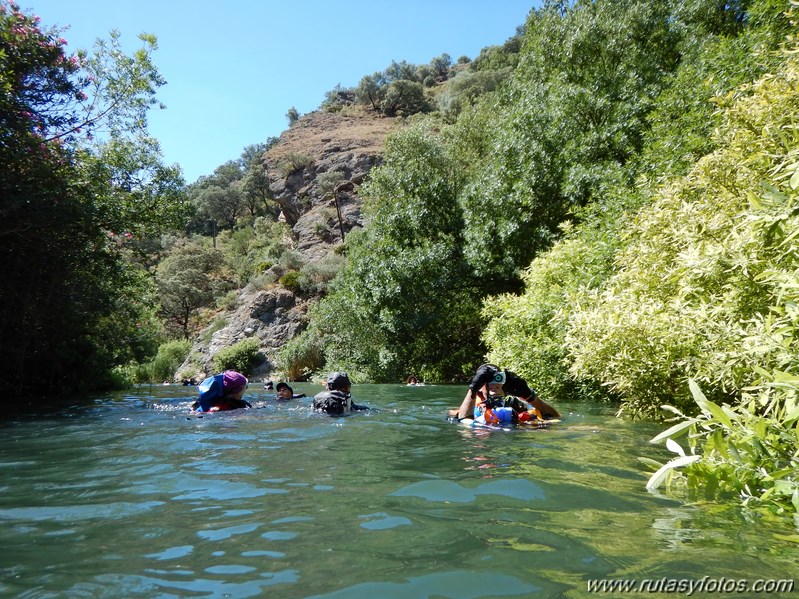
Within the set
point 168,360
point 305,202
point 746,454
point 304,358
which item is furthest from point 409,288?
point 305,202

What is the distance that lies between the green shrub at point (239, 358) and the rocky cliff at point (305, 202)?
595 millimetres

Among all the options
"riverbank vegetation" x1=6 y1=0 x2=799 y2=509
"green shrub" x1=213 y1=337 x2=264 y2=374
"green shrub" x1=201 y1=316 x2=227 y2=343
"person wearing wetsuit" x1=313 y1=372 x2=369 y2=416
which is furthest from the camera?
"green shrub" x1=201 y1=316 x2=227 y2=343

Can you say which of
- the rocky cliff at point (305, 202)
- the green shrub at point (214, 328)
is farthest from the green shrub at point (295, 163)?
the green shrub at point (214, 328)

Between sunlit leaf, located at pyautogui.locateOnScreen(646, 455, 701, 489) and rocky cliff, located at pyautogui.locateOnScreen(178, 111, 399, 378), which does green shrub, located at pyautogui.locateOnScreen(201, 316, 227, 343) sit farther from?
sunlit leaf, located at pyautogui.locateOnScreen(646, 455, 701, 489)

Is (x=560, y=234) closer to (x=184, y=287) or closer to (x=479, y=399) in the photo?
(x=479, y=399)

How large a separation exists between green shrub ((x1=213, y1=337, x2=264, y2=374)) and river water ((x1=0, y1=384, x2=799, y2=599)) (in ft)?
84.2

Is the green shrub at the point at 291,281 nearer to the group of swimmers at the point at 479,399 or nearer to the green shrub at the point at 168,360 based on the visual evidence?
the green shrub at the point at 168,360

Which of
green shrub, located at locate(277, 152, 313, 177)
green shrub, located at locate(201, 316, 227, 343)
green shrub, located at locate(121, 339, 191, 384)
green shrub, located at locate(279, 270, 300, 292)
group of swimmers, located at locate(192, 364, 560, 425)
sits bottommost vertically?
green shrub, located at locate(121, 339, 191, 384)

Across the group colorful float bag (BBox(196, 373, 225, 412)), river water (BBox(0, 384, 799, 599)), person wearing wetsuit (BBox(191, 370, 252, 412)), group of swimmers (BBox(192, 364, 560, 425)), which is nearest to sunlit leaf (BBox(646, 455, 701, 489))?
river water (BBox(0, 384, 799, 599))

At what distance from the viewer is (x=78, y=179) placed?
13.6 metres

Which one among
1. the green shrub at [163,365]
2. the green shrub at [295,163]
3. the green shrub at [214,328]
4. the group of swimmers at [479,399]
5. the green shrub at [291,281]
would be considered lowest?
the green shrub at [163,365]

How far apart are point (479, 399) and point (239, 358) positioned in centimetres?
2597

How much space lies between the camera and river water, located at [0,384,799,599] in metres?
2.62

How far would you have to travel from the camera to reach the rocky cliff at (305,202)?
3559 centimetres
